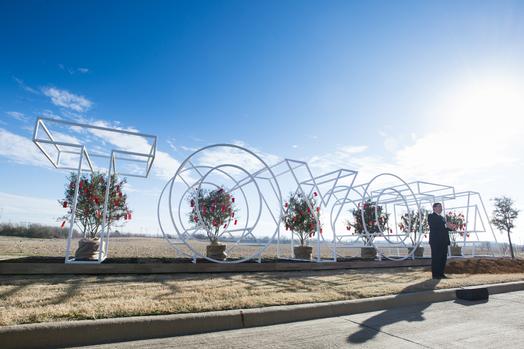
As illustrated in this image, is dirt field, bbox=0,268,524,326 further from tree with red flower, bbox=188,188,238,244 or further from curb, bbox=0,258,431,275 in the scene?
tree with red flower, bbox=188,188,238,244

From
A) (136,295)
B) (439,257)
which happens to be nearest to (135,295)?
(136,295)

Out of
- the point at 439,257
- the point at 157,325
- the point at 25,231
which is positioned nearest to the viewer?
the point at 157,325

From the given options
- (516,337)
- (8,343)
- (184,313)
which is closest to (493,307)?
(516,337)

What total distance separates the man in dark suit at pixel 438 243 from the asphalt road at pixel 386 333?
9.31 ft

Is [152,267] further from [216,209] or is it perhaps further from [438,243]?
[438,243]

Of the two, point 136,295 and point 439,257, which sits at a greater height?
point 439,257

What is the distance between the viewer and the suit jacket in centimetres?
704

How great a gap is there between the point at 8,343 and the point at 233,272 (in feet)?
16.7

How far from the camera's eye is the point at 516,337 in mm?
3029

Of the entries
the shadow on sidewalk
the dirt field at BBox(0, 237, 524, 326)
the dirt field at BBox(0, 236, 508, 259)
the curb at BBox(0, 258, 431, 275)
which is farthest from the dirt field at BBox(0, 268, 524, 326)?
the dirt field at BBox(0, 236, 508, 259)

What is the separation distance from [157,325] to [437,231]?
662cm

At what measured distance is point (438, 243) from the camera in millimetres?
7027

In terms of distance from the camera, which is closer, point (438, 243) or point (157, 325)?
point (157, 325)

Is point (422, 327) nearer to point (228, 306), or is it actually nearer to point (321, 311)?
point (321, 311)
